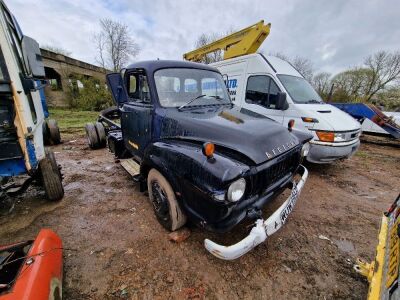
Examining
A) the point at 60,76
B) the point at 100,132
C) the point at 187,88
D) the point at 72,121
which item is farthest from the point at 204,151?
the point at 60,76

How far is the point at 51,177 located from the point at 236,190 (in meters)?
2.99

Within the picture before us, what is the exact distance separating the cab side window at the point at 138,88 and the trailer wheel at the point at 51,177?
1.62m

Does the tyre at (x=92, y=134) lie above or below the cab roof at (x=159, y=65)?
below

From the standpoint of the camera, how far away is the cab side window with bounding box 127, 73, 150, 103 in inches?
121

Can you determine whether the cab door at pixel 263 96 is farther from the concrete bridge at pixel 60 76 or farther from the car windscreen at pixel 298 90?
the concrete bridge at pixel 60 76

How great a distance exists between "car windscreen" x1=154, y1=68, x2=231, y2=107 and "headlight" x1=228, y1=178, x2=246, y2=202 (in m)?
1.56

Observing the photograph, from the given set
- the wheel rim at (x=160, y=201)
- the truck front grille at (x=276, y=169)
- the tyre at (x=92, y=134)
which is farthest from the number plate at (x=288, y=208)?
the tyre at (x=92, y=134)

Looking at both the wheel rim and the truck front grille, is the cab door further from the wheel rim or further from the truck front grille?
the wheel rim

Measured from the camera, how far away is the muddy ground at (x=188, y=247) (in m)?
2.02

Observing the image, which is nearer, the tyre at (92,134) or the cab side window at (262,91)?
the cab side window at (262,91)

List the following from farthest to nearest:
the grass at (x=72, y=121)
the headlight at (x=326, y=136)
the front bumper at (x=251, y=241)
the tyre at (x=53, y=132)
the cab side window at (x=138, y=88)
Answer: the grass at (x=72, y=121), the tyre at (x=53, y=132), the headlight at (x=326, y=136), the cab side window at (x=138, y=88), the front bumper at (x=251, y=241)

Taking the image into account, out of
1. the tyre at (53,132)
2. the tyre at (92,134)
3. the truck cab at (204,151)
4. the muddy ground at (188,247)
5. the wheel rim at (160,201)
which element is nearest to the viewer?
the truck cab at (204,151)

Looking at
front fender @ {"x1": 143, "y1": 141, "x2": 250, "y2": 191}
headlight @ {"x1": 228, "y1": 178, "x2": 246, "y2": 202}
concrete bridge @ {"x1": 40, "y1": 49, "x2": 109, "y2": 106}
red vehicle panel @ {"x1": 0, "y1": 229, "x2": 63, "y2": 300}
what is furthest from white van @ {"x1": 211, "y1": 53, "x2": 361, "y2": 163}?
concrete bridge @ {"x1": 40, "y1": 49, "x2": 109, "y2": 106}

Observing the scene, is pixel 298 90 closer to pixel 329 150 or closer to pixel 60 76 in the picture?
pixel 329 150
